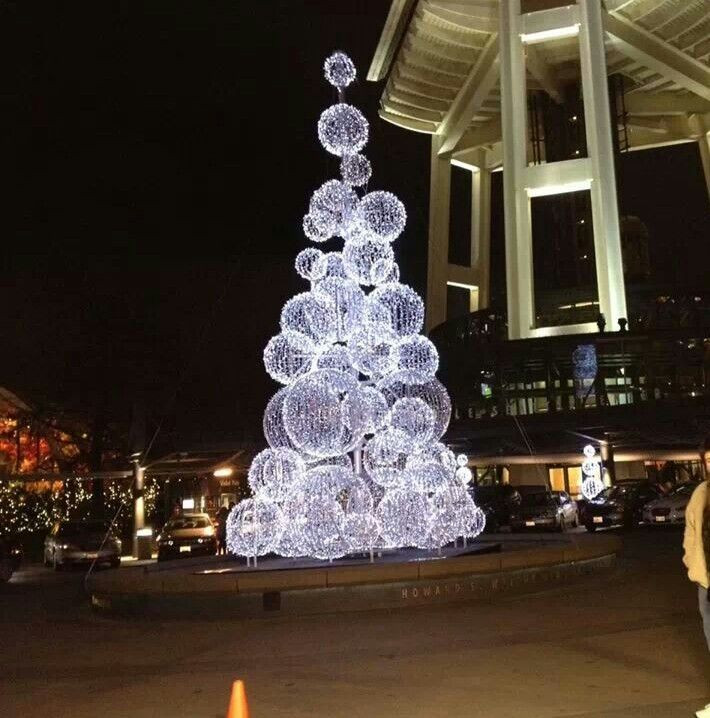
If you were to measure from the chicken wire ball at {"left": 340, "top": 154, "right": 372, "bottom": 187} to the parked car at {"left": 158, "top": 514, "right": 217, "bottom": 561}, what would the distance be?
39.2 ft

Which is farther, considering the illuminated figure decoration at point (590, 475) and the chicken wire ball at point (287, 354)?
the illuminated figure decoration at point (590, 475)

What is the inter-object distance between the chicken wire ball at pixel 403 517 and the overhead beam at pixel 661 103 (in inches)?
1902

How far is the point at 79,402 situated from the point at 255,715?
107 ft

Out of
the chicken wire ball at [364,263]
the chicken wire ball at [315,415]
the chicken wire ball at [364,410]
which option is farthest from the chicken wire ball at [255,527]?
the chicken wire ball at [364,263]

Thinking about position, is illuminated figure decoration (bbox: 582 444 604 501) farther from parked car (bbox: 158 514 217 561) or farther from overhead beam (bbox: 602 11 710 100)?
overhead beam (bbox: 602 11 710 100)

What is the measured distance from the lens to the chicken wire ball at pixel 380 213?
53.6 feet

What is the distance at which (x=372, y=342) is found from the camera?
629 inches

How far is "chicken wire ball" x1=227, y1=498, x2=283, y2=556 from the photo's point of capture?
1488cm

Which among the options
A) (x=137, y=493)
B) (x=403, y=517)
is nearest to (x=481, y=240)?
(x=137, y=493)

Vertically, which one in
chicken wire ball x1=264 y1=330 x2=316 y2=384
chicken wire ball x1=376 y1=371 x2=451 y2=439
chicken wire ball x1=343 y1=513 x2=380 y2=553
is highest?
chicken wire ball x1=264 y1=330 x2=316 y2=384

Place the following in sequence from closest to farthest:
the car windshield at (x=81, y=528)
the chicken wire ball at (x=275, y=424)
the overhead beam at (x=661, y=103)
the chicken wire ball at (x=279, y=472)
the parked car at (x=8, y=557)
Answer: the chicken wire ball at (x=279, y=472) → the chicken wire ball at (x=275, y=424) → the parked car at (x=8, y=557) → the car windshield at (x=81, y=528) → the overhead beam at (x=661, y=103)

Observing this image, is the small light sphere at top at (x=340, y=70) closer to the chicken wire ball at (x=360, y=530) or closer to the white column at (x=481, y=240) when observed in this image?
the chicken wire ball at (x=360, y=530)

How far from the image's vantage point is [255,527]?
15.1 metres

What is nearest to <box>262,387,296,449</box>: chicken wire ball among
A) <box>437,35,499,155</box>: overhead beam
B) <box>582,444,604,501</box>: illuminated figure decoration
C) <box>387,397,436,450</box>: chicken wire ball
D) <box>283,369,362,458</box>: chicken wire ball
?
<box>283,369,362,458</box>: chicken wire ball
